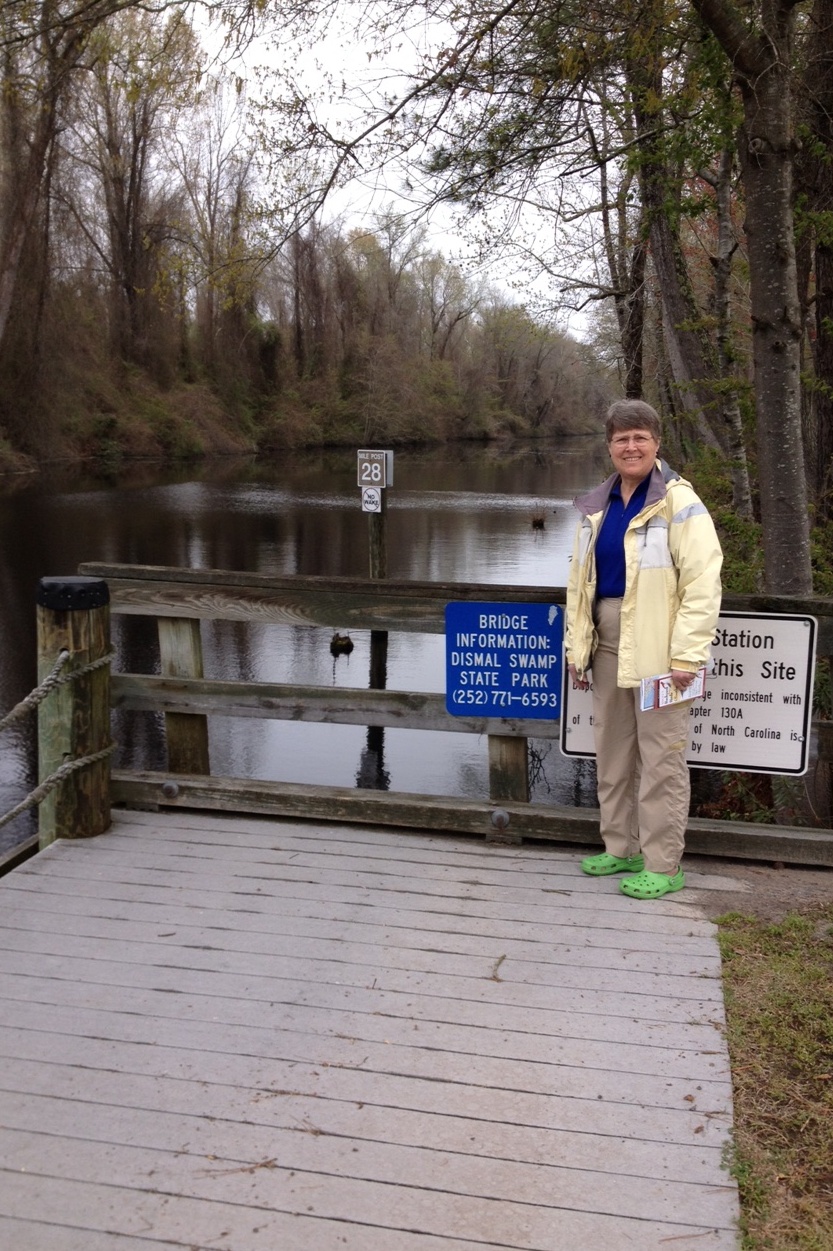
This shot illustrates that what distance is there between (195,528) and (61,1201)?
83.6 ft

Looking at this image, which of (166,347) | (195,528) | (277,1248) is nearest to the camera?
(277,1248)

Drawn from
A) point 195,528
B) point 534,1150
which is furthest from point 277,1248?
point 195,528

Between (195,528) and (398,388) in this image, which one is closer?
(195,528)

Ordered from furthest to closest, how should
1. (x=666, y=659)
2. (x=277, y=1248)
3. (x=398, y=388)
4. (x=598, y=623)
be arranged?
(x=398, y=388)
(x=598, y=623)
(x=666, y=659)
(x=277, y=1248)

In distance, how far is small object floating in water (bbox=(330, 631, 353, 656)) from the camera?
15820 millimetres

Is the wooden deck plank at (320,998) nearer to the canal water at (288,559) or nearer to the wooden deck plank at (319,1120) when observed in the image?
the wooden deck plank at (319,1120)

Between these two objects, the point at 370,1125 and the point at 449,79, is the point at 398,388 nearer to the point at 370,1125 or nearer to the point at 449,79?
the point at 449,79

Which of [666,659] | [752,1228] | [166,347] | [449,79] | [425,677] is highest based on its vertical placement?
[166,347]

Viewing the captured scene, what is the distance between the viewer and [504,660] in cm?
495

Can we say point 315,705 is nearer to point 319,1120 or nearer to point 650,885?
point 650,885

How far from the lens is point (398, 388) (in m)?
72.6

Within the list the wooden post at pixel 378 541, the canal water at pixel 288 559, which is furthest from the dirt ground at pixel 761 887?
the wooden post at pixel 378 541

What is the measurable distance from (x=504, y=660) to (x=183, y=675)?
1.48m

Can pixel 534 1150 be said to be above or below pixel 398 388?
below
